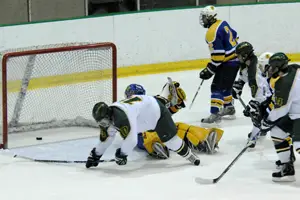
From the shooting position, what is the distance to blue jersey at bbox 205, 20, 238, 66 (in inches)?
296

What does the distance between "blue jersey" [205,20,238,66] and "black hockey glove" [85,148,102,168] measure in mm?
1785

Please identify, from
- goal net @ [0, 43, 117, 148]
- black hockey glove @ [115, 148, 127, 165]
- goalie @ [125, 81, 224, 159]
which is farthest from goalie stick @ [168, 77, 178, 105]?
black hockey glove @ [115, 148, 127, 165]

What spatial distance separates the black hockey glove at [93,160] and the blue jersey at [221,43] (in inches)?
70.3

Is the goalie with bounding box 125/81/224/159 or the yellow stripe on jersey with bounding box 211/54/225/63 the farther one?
the yellow stripe on jersey with bounding box 211/54/225/63

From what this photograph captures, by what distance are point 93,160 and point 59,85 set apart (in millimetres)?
1333

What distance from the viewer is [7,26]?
8781mm

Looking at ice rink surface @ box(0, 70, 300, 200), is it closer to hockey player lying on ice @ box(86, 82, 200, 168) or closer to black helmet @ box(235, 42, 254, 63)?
hockey player lying on ice @ box(86, 82, 200, 168)

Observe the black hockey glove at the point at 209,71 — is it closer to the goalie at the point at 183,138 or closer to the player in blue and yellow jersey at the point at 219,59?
the player in blue and yellow jersey at the point at 219,59

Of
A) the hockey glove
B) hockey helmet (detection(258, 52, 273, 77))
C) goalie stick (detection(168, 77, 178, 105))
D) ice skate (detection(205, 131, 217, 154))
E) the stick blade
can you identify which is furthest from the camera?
goalie stick (detection(168, 77, 178, 105))

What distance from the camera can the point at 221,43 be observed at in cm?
753

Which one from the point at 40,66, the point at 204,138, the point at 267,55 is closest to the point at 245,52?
the point at 267,55

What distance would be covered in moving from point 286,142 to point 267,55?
0.88 m

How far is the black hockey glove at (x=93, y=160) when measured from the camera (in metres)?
6.29

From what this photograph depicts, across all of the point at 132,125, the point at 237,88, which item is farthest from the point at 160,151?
the point at 237,88
